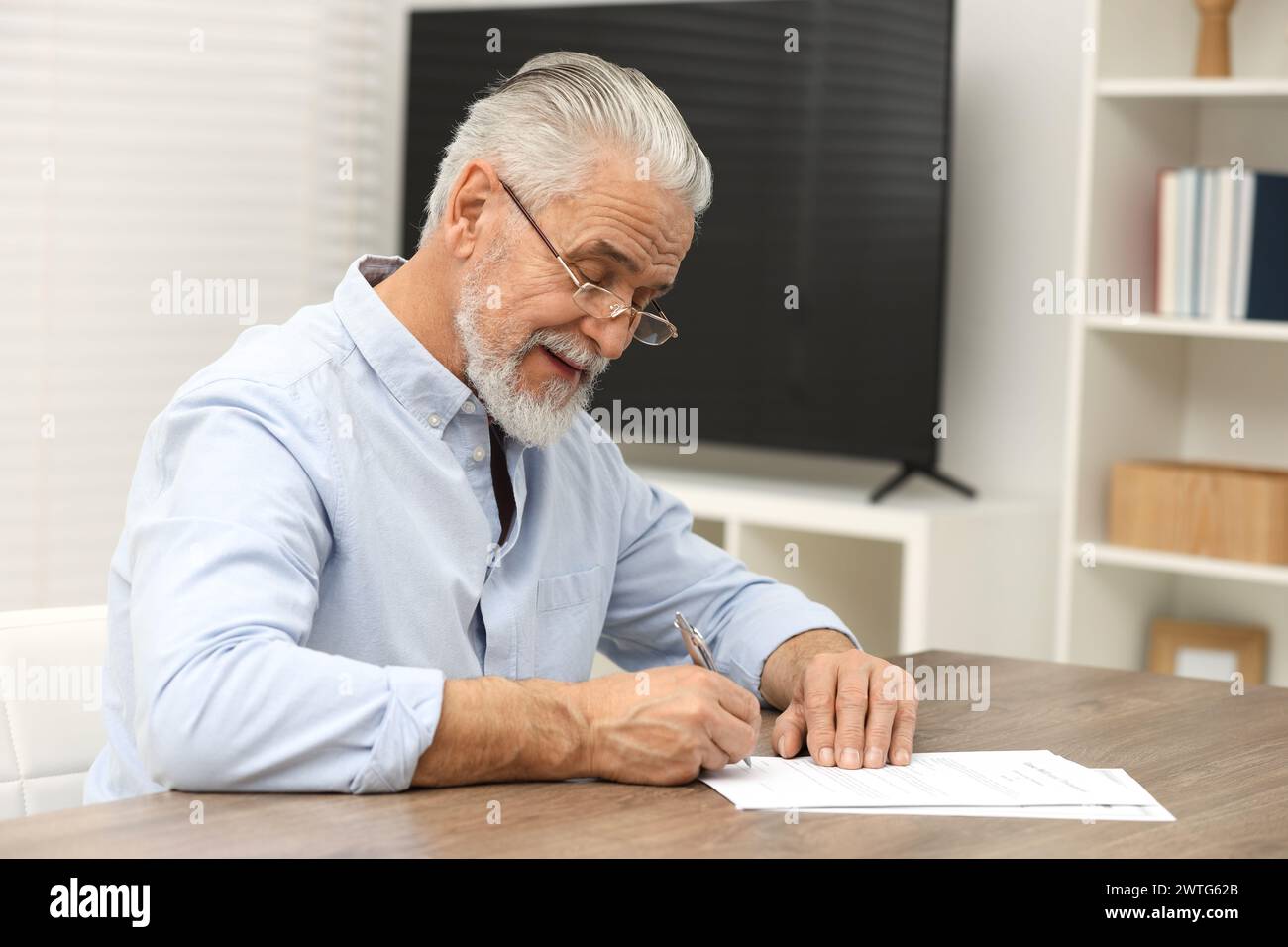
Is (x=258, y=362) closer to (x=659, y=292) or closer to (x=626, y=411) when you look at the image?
(x=659, y=292)

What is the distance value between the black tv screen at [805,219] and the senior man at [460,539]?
1650 mm

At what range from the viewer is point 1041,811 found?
1.21 m

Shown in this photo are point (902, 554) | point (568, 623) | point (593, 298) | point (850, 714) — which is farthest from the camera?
point (902, 554)

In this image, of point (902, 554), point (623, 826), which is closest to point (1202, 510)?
point (902, 554)

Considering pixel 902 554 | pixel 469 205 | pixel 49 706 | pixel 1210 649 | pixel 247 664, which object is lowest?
pixel 1210 649

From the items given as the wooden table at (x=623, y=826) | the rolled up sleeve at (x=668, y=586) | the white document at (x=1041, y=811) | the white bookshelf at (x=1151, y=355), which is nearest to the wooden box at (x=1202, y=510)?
Answer: the white bookshelf at (x=1151, y=355)

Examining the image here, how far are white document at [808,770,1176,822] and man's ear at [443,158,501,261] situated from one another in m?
0.67

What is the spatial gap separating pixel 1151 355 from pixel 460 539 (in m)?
2.03

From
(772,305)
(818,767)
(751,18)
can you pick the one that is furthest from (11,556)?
(818,767)

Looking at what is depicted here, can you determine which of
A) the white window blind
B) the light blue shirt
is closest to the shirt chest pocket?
the light blue shirt

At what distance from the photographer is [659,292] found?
161cm

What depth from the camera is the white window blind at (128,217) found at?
3.47 meters

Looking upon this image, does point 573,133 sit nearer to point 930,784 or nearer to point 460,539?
point 460,539

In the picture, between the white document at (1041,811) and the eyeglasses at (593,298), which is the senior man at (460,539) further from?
the white document at (1041,811)
